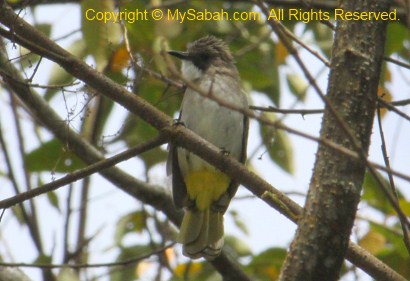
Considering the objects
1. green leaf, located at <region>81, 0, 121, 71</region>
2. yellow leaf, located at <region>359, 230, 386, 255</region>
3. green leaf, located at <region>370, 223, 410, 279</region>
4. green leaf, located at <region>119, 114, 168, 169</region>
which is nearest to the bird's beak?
green leaf, located at <region>119, 114, 168, 169</region>

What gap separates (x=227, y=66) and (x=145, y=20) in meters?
1.42

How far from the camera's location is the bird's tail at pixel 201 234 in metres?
4.65

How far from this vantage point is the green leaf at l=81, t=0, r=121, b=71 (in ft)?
12.6

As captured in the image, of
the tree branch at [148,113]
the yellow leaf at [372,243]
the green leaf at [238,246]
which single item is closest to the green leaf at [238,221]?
the green leaf at [238,246]

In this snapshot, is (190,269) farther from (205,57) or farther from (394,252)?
(394,252)

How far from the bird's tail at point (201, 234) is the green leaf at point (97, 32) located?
51.2 inches

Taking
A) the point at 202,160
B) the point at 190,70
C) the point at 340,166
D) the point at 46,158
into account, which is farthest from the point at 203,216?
the point at 340,166

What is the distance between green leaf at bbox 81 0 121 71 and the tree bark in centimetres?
164

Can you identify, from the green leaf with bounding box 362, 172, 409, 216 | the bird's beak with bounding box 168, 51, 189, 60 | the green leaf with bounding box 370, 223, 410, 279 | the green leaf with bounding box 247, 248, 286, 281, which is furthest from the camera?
the bird's beak with bounding box 168, 51, 189, 60

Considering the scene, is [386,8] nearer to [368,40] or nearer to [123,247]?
[368,40]

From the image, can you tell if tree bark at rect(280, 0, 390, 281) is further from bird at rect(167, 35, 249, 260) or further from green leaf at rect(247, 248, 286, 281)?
bird at rect(167, 35, 249, 260)

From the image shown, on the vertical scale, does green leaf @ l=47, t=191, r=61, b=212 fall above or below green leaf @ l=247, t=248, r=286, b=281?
above

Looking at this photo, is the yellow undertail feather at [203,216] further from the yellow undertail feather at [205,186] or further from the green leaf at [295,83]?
the green leaf at [295,83]

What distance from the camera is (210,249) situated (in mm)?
4652
